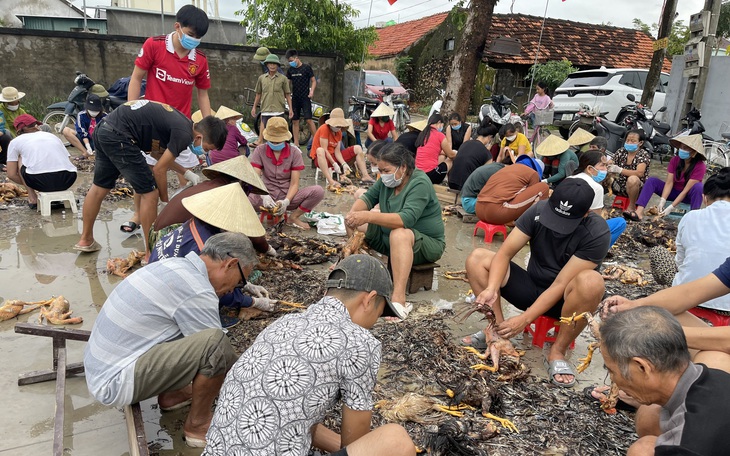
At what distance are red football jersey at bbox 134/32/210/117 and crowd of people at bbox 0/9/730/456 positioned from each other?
2 cm

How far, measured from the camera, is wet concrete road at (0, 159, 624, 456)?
2383mm

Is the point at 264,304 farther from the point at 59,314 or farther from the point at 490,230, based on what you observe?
the point at 490,230

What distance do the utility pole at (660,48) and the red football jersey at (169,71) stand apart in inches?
429

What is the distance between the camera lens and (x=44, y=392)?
266 centimetres

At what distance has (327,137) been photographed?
24.6 feet

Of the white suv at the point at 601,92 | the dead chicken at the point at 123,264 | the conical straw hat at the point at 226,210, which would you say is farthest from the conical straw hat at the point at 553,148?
the white suv at the point at 601,92

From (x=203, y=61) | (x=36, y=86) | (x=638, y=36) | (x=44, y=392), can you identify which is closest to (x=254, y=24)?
(x=36, y=86)

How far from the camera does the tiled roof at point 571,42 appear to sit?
19.3 m

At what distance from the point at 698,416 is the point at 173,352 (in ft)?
6.44

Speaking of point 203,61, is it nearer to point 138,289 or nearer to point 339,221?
point 339,221

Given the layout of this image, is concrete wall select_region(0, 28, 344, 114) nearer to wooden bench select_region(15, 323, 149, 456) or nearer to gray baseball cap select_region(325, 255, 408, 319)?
wooden bench select_region(15, 323, 149, 456)

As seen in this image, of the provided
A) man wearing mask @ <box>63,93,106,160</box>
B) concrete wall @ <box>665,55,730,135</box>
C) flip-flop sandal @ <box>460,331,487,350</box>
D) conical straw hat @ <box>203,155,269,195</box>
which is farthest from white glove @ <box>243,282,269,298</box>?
concrete wall @ <box>665,55,730,135</box>

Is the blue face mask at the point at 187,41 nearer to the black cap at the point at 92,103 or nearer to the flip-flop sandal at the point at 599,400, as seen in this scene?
the black cap at the point at 92,103

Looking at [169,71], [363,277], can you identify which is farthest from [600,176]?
[169,71]
